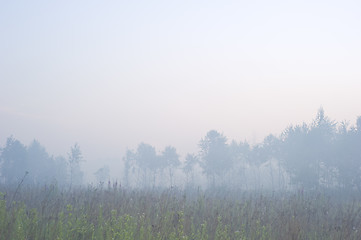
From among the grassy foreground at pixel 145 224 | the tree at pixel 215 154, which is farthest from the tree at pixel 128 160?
the grassy foreground at pixel 145 224

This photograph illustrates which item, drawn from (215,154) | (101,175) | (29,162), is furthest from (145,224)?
(101,175)

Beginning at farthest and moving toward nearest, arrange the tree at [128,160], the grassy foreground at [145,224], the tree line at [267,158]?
the tree at [128,160]
the tree line at [267,158]
the grassy foreground at [145,224]

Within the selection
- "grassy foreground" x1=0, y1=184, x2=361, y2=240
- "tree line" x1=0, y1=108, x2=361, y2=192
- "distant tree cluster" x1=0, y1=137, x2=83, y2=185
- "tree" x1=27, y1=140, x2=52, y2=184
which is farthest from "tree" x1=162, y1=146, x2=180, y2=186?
"grassy foreground" x1=0, y1=184, x2=361, y2=240

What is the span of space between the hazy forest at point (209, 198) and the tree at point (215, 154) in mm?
162

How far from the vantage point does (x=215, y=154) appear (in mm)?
41031

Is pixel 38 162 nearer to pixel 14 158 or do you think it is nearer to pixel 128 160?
pixel 14 158

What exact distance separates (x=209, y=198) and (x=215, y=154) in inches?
1259

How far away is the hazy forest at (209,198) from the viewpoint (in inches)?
169

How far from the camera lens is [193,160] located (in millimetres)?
50438

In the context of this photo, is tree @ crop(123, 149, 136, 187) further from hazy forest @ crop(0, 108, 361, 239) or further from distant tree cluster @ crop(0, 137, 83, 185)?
distant tree cluster @ crop(0, 137, 83, 185)

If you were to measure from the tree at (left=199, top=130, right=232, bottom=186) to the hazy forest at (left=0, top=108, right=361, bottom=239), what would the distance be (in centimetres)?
16

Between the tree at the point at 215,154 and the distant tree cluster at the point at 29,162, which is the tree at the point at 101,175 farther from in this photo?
the tree at the point at 215,154

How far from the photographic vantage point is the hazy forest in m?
4.30

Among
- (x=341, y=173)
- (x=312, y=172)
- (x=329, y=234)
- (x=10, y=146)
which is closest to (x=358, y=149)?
(x=341, y=173)
